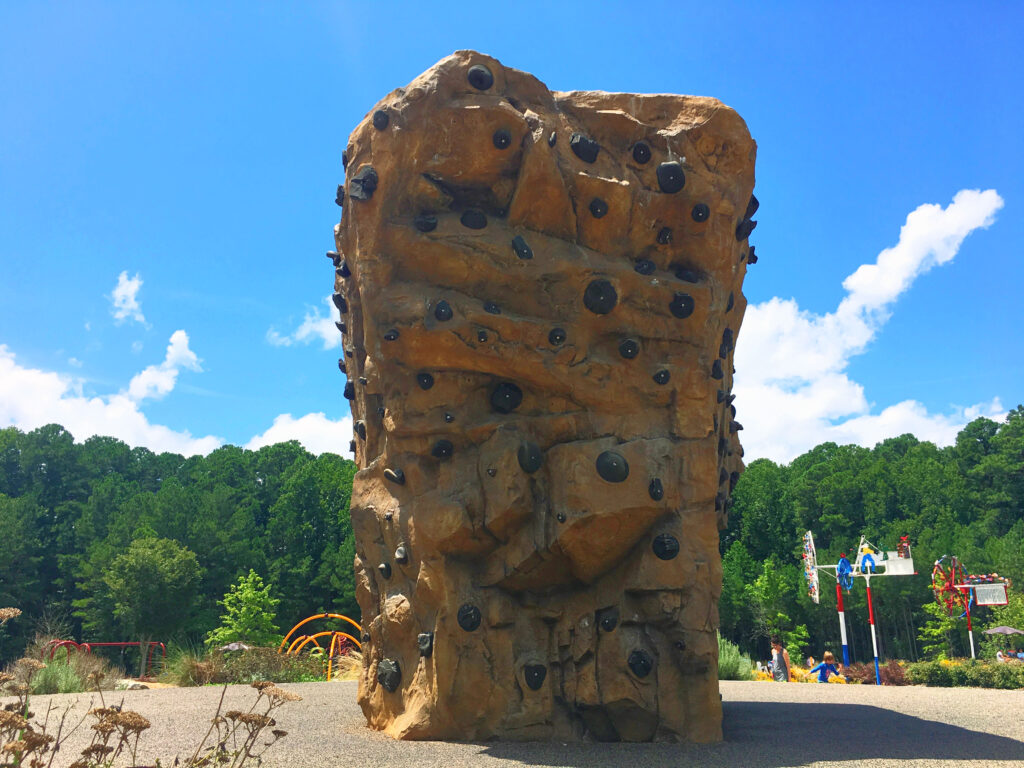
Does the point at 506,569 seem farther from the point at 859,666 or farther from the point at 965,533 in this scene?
the point at 965,533

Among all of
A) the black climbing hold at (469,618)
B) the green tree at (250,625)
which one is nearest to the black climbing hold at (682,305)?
the black climbing hold at (469,618)

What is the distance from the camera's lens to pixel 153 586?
105ft

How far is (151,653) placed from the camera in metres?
35.1

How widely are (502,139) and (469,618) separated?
584cm

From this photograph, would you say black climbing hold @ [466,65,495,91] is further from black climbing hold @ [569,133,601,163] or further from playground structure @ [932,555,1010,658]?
playground structure @ [932,555,1010,658]

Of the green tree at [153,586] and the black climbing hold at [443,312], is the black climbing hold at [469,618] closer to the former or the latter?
the black climbing hold at [443,312]

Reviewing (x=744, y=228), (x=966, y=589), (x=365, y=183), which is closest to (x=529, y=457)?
(x=365, y=183)

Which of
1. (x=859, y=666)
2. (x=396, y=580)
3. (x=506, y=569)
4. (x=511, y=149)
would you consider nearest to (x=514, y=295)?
(x=511, y=149)

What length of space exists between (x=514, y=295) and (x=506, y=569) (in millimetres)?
3424

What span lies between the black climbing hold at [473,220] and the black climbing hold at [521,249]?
1.72 ft

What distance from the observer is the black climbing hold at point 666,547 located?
8766 mm

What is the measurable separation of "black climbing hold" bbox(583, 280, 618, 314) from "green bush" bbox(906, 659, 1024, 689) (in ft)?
50.1

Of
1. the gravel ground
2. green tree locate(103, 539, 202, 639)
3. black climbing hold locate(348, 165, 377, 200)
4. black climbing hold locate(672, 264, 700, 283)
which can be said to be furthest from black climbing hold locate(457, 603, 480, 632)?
green tree locate(103, 539, 202, 639)

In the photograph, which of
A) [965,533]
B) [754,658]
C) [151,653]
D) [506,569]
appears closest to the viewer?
[506,569]
